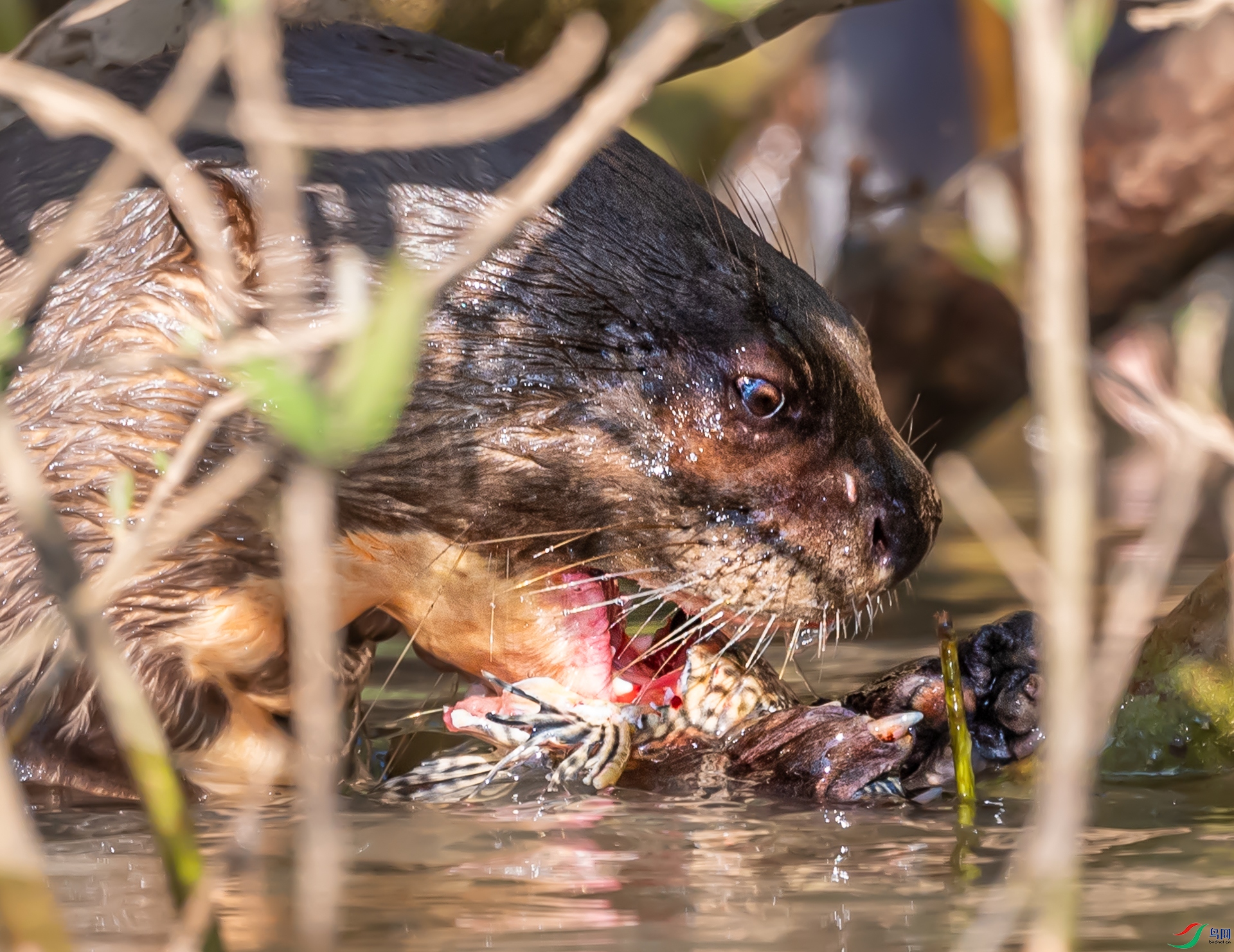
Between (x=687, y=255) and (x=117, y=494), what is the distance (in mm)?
1271

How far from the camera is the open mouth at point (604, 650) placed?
7.46ft

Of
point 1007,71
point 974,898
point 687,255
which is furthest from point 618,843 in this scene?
point 1007,71

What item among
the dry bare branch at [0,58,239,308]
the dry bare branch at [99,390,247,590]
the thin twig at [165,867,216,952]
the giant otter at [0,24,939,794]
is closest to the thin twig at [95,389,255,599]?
the dry bare branch at [99,390,247,590]

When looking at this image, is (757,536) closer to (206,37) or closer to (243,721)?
(243,721)

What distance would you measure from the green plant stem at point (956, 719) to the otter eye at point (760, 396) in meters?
0.43

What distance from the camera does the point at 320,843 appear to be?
88cm

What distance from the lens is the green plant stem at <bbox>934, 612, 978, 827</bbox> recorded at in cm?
189

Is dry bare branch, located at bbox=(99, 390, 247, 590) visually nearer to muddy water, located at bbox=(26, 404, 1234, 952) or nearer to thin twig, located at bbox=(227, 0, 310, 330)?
thin twig, located at bbox=(227, 0, 310, 330)

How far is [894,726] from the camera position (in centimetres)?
205

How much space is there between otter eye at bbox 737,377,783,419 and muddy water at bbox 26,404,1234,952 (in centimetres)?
57

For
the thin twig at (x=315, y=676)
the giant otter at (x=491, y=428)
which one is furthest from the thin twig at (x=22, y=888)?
the giant otter at (x=491, y=428)

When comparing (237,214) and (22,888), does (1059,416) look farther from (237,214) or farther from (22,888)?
(237,214)

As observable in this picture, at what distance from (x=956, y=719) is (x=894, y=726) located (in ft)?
0.50

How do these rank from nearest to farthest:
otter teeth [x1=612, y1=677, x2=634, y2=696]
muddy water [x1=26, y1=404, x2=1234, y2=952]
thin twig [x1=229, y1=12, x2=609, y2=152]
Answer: thin twig [x1=229, y1=12, x2=609, y2=152]
muddy water [x1=26, y1=404, x2=1234, y2=952]
otter teeth [x1=612, y1=677, x2=634, y2=696]
